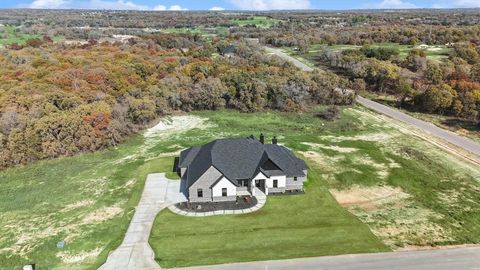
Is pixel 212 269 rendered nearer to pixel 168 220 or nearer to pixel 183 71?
pixel 168 220

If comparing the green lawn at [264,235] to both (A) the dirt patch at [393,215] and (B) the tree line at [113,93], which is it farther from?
(B) the tree line at [113,93]

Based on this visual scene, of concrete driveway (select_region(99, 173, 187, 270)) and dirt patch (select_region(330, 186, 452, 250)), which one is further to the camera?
dirt patch (select_region(330, 186, 452, 250))

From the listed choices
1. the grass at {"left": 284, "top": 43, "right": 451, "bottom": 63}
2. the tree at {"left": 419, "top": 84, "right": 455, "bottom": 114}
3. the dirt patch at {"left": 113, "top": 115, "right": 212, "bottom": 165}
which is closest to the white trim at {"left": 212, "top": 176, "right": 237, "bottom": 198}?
the dirt patch at {"left": 113, "top": 115, "right": 212, "bottom": 165}

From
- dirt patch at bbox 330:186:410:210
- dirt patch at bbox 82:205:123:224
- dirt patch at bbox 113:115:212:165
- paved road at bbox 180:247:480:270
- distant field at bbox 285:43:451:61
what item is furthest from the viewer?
distant field at bbox 285:43:451:61

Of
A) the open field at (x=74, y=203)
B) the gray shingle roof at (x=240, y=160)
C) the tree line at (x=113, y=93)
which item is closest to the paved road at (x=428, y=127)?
the tree line at (x=113, y=93)

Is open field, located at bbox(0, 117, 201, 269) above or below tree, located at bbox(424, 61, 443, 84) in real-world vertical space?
below

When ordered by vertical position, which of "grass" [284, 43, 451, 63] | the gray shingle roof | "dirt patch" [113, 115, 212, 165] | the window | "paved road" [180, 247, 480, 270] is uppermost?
"grass" [284, 43, 451, 63]

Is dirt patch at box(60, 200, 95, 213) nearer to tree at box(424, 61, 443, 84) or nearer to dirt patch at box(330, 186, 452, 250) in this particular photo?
dirt patch at box(330, 186, 452, 250)

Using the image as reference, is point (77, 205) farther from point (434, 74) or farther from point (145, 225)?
point (434, 74)
